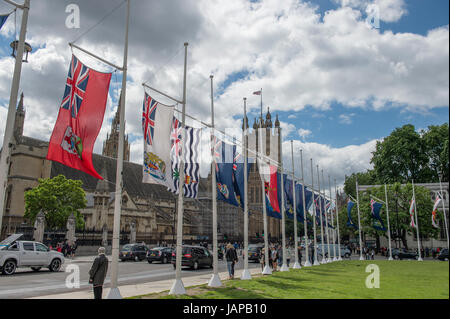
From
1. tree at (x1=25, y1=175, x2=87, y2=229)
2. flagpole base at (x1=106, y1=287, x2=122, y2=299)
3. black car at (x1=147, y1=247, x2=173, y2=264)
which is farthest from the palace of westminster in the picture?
flagpole base at (x1=106, y1=287, x2=122, y2=299)

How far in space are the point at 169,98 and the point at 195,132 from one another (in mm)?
1956

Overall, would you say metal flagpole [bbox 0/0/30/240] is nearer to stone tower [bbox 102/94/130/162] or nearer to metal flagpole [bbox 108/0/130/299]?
metal flagpole [bbox 108/0/130/299]

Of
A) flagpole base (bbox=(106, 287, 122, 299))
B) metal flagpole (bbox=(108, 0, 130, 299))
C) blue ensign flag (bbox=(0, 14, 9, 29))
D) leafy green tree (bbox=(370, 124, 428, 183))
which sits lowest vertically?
flagpole base (bbox=(106, 287, 122, 299))

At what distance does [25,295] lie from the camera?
12.2 meters

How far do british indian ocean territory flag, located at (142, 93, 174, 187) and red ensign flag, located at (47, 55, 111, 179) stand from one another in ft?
8.30

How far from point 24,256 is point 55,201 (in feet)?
86.7

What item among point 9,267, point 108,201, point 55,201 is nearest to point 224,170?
point 9,267

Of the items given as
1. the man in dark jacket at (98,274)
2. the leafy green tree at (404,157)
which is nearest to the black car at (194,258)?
the man in dark jacket at (98,274)

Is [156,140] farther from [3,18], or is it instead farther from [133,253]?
[133,253]

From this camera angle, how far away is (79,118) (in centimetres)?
1009

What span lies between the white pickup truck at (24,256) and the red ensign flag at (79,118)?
11958mm

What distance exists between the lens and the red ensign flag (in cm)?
963

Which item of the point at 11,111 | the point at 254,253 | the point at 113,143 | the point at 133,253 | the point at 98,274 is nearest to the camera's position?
the point at 11,111

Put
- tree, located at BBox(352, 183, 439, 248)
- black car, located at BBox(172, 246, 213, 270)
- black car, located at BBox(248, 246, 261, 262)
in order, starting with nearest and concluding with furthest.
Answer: black car, located at BBox(172, 246, 213, 270), black car, located at BBox(248, 246, 261, 262), tree, located at BBox(352, 183, 439, 248)
